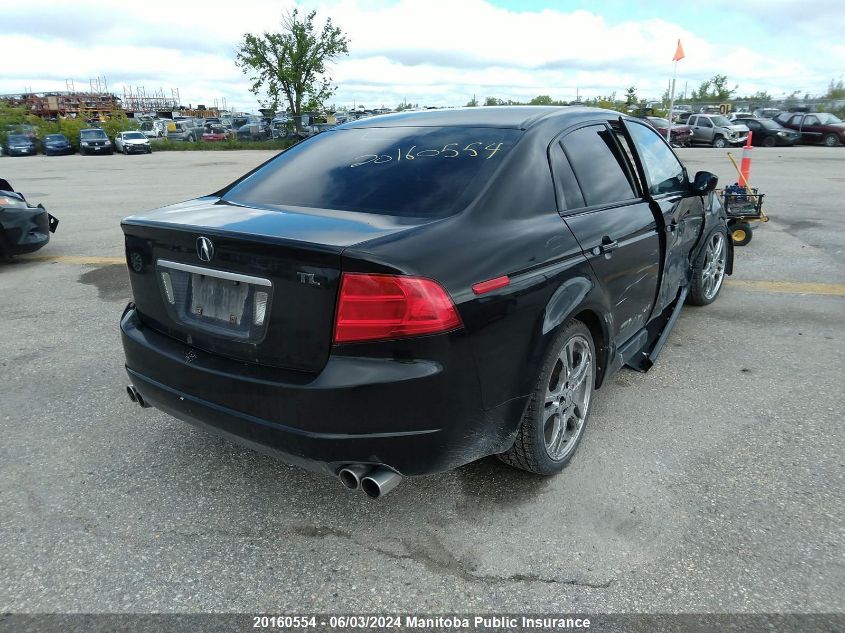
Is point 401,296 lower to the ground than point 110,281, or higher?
higher

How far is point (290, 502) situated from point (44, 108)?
128 m

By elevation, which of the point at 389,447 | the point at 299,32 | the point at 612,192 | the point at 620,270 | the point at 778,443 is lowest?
the point at 778,443

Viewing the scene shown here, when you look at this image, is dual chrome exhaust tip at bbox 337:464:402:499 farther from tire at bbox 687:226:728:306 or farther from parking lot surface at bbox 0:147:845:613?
tire at bbox 687:226:728:306

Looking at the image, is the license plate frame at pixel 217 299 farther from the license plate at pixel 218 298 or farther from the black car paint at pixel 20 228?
the black car paint at pixel 20 228

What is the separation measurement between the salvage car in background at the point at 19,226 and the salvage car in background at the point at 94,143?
1384 inches

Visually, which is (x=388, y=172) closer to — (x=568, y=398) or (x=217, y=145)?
(x=568, y=398)

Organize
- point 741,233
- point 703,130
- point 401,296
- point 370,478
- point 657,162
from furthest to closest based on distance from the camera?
point 703,130
point 741,233
point 657,162
point 370,478
point 401,296

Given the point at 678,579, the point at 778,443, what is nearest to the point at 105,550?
the point at 678,579

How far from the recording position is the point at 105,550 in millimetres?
2541

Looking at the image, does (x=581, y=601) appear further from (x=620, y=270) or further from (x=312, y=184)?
(x=312, y=184)

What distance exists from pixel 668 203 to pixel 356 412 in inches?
108

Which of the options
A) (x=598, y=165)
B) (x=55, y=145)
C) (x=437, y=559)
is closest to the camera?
(x=437, y=559)

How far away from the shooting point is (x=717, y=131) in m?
31.5

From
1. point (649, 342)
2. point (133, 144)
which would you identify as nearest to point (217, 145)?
point (133, 144)
